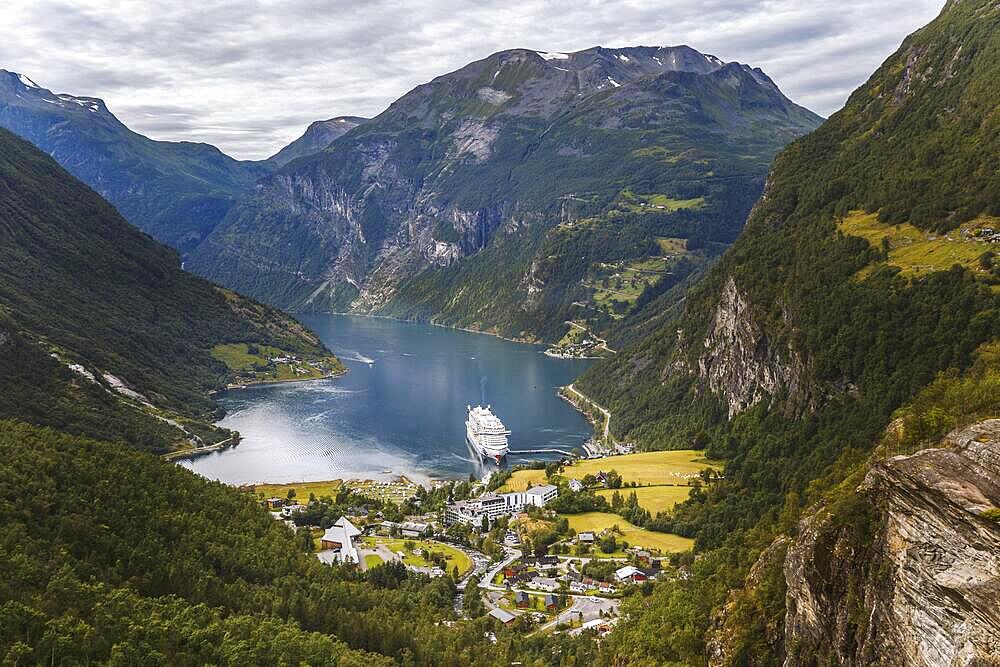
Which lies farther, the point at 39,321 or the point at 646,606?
the point at 39,321

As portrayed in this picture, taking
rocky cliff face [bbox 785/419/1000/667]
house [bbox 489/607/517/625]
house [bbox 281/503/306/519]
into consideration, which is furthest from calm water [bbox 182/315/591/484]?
rocky cliff face [bbox 785/419/1000/667]

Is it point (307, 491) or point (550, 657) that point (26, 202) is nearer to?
point (307, 491)

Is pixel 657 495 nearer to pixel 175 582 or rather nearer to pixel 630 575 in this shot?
pixel 630 575

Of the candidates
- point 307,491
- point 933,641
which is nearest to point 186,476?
point 307,491

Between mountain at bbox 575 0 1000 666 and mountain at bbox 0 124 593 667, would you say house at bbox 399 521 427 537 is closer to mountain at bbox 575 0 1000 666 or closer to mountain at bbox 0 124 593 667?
mountain at bbox 0 124 593 667

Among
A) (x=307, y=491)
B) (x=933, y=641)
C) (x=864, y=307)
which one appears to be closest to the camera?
(x=933, y=641)

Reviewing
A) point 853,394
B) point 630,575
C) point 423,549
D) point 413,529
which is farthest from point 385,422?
point 853,394

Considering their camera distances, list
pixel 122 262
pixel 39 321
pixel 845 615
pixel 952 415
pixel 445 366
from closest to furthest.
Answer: pixel 845 615 → pixel 952 415 → pixel 39 321 → pixel 122 262 → pixel 445 366

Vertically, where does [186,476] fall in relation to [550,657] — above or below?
above
